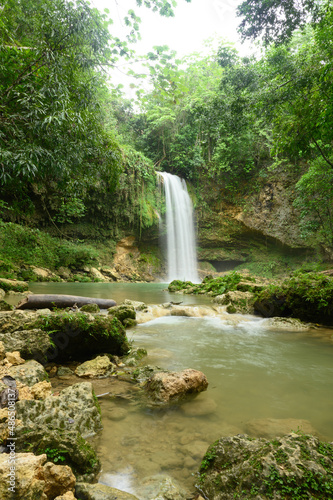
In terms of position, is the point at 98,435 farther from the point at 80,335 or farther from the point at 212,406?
the point at 80,335

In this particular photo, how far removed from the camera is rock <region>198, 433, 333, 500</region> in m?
1.02

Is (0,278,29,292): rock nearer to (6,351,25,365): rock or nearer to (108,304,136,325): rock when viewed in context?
(108,304,136,325): rock

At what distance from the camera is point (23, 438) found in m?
1.24

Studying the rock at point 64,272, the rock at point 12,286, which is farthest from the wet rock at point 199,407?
the rock at point 64,272

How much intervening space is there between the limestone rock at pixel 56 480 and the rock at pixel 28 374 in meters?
0.97

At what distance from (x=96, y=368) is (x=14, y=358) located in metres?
0.84

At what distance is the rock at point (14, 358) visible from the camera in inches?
85.8

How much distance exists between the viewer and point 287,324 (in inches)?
214

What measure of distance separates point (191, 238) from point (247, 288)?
48.6 feet

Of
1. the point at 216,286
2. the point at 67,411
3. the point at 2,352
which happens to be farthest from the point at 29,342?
the point at 216,286

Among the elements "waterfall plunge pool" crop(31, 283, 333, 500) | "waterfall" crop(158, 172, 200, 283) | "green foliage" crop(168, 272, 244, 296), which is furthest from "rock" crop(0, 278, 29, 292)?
"waterfall" crop(158, 172, 200, 283)

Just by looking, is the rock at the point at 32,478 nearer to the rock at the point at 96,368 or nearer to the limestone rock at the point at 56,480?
the limestone rock at the point at 56,480

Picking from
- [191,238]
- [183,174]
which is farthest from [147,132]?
[191,238]

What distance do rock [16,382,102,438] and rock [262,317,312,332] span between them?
456 centimetres
